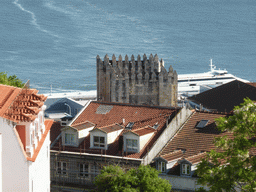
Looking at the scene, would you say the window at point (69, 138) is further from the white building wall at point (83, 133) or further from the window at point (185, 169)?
the window at point (185, 169)

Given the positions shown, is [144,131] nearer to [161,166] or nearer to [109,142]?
[109,142]

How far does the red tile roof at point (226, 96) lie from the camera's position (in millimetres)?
83438

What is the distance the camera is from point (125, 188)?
4238cm

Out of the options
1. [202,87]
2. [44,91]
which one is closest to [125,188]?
[202,87]

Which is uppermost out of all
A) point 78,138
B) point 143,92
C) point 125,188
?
point 143,92

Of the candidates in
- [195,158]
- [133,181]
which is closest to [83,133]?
[195,158]

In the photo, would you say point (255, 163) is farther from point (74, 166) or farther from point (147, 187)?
point (74, 166)

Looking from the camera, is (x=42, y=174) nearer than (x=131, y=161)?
Yes

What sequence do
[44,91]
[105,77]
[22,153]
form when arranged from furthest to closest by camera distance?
[44,91] → [105,77] → [22,153]

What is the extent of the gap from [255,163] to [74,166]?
24.9 metres

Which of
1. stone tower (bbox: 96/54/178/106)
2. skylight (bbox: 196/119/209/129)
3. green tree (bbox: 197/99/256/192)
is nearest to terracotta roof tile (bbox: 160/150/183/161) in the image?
skylight (bbox: 196/119/209/129)

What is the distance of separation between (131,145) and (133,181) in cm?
1035

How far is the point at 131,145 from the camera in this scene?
53.3m

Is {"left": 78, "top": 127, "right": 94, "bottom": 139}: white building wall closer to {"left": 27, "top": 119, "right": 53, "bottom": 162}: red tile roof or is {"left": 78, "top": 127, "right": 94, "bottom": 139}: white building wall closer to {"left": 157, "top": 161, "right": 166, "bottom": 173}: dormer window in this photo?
{"left": 157, "top": 161, "right": 166, "bottom": 173}: dormer window
